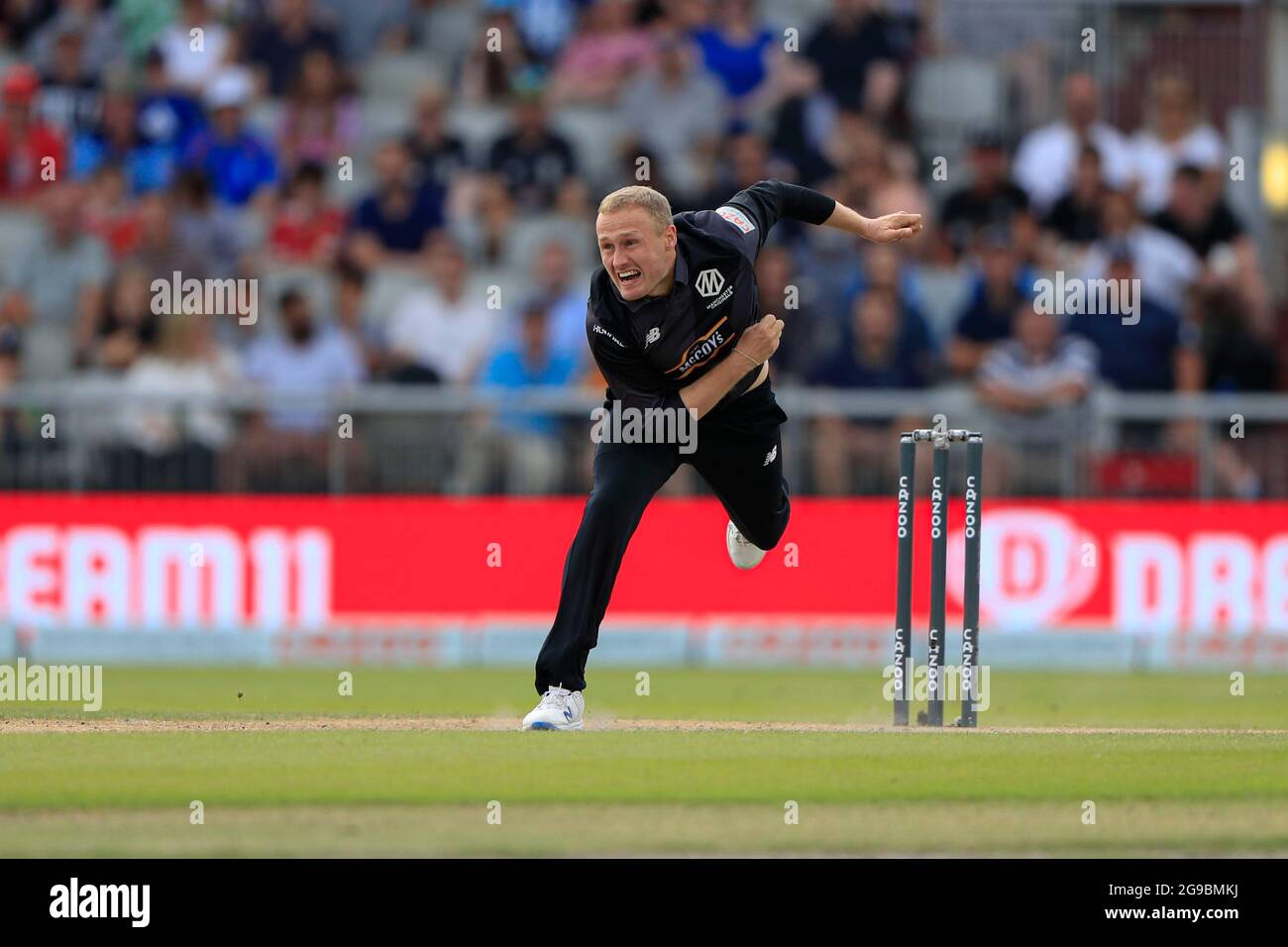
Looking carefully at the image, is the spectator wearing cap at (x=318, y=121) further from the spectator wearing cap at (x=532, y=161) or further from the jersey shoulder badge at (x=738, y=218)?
the jersey shoulder badge at (x=738, y=218)

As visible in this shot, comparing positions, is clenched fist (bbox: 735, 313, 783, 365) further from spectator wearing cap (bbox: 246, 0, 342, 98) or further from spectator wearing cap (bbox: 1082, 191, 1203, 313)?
spectator wearing cap (bbox: 246, 0, 342, 98)

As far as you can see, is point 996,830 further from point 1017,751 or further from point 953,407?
point 953,407

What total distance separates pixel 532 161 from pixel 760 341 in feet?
37.2

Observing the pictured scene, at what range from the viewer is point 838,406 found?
64.1 feet

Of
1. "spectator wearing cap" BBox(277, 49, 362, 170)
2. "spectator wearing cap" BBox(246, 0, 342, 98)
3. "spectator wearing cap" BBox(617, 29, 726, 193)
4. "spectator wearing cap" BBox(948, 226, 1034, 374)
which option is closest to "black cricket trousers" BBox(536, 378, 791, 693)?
"spectator wearing cap" BBox(948, 226, 1034, 374)

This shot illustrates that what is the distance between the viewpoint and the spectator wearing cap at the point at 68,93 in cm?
2341

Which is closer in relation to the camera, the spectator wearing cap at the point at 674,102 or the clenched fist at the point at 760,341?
the clenched fist at the point at 760,341

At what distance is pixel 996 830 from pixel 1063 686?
28.1 feet

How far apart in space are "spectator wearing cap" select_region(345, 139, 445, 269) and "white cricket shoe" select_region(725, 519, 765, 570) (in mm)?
9770

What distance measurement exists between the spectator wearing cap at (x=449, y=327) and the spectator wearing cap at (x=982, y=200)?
468cm

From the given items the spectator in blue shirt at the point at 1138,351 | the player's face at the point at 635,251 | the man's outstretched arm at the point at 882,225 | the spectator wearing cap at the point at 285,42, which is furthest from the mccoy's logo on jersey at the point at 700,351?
the spectator wearing cap at the point at 285,42

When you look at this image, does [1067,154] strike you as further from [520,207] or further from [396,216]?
[396,216]

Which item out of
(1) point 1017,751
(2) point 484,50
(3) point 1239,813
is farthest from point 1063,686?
(2) point 484,50

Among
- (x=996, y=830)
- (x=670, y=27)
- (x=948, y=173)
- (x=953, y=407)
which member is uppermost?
(x=670, y=27)
